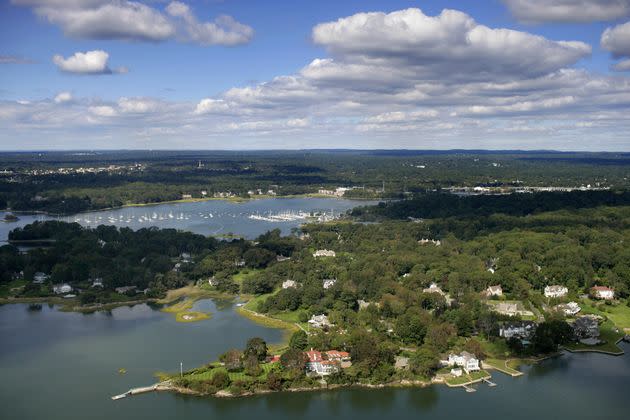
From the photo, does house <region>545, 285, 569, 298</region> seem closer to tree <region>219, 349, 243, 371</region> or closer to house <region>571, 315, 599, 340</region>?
house <region>571, 315, 599, 340</region>

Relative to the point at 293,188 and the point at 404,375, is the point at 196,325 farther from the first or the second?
the point at 293,188

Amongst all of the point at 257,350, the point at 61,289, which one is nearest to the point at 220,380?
the point at 257,350

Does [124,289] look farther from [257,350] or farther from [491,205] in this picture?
[491,205]

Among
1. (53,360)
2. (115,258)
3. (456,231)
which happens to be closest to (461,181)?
(456,231)

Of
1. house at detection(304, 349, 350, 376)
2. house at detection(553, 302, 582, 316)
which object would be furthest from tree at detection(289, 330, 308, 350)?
Answer: house at detection(553, 302, 582, 316)

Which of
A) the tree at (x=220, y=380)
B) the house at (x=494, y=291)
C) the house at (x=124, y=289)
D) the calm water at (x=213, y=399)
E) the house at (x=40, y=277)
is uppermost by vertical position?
the house at (x=494, y=291)

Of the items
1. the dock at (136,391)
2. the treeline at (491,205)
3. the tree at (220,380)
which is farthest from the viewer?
the treeline at (491,205)

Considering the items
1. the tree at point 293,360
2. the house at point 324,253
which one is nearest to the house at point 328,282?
the house at point 324,253

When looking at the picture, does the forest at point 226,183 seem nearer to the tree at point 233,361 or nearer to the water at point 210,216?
the water at point 210,216
